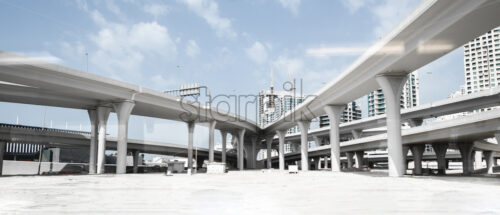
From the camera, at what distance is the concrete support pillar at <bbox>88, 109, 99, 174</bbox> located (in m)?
51.0

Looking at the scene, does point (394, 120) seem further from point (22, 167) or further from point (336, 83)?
point (22, 167)

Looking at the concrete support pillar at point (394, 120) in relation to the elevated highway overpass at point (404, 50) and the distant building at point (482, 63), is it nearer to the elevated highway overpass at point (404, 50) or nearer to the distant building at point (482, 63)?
the elevated highway overpass at point (404, 50)

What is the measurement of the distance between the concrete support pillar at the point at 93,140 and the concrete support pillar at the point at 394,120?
127 feet

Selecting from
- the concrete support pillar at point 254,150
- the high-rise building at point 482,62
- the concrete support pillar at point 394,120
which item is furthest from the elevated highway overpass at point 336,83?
the high-rise building at point 482,62

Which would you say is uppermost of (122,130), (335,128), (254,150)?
(335,128)

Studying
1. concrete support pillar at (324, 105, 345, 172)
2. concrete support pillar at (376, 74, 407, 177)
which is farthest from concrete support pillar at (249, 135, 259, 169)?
concrete support pillar at (376, 74, 407, 177)

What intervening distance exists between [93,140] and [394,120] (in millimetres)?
40431

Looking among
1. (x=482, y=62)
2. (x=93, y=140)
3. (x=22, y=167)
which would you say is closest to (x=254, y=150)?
(x=22, y=167)

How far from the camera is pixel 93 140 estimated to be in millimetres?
52406

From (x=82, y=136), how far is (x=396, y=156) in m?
54.6

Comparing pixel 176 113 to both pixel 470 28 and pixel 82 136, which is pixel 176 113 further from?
pixel 470 28

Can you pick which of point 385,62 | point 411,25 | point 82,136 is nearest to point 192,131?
point 82,136

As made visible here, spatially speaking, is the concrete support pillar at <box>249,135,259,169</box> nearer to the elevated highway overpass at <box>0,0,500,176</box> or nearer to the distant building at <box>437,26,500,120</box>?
the elevated highway overpass at <box>0,0,500,176</box>

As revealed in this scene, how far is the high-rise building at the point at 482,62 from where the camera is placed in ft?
565
